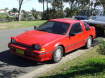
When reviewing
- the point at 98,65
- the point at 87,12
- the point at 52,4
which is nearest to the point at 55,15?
the point at 52,4

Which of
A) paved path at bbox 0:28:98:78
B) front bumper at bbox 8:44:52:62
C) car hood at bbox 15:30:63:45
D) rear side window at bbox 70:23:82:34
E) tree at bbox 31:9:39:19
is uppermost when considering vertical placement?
rear side window at bbox 70:23:82:34

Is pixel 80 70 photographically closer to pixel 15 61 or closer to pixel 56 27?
pixel 15 61

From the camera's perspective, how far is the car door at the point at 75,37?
8734mm

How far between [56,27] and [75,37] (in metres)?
0.88

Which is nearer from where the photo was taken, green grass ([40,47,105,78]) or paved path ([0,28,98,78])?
green grass ([40,47,105,78])

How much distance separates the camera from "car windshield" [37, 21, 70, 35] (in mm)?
8664

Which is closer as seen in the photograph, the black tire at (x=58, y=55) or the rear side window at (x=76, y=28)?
the black tire at (x=58, y=55)

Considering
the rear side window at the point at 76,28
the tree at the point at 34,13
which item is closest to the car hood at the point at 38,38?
the rear side window at the point at 76,28

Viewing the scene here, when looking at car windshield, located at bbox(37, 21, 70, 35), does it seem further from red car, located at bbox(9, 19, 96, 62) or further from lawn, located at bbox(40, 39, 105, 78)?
lawn, located at bbox(40, 39, 105, 78)

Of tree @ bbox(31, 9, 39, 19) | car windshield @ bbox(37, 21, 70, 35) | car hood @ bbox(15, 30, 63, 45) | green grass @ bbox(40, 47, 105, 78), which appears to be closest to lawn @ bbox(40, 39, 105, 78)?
green grass @ bbox(40, 47, 105, 78)

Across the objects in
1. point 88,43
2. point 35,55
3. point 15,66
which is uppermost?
point 35,55

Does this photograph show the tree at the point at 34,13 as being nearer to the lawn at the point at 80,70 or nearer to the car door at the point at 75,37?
the car door at the point at 75,37

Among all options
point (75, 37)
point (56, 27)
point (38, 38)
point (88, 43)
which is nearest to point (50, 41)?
point (38, 38)

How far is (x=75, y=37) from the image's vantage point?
29.7 feet
